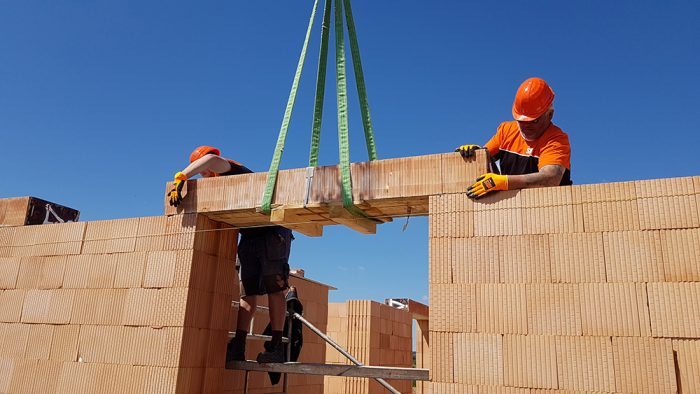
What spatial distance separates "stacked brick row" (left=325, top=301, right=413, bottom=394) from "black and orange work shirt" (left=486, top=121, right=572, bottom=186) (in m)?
9.13

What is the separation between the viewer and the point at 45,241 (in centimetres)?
560

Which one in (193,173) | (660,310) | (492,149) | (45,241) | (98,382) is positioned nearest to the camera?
(660,310)

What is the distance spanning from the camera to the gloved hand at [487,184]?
12.3ft

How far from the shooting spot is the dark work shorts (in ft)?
→ 17.7

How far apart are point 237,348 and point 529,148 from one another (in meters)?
3.34

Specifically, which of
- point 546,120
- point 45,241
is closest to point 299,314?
point 45,241

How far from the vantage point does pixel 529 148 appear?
4168 millimetres

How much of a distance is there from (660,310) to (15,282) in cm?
586

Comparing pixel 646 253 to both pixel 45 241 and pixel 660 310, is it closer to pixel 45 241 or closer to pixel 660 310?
pixel 660 310

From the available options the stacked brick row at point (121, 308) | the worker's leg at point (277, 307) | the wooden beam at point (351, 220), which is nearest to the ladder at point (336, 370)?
the stacked brick row at point (121, 308)

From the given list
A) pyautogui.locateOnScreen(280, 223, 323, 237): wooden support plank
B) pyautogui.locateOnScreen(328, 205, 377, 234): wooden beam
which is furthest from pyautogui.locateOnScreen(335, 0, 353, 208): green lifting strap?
pyautogui.locateOnScreen(280, 223, 323, 237): wooden support plank

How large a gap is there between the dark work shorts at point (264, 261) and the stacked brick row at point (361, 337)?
7.63 metres

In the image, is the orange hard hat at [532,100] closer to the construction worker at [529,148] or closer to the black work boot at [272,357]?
the construction worker at [529,148]

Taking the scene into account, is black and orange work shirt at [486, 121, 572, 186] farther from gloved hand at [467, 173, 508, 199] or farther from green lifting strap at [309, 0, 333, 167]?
green lifting strap at [309, 0, 333, 167]
